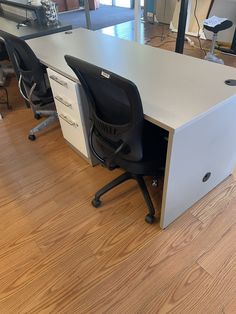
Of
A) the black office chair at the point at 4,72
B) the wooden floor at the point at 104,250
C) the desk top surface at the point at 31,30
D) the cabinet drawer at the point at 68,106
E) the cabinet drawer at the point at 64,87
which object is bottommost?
the wooden floor at the point at 104,250

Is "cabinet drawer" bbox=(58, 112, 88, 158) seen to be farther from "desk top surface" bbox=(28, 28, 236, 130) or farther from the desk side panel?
the desk side panel

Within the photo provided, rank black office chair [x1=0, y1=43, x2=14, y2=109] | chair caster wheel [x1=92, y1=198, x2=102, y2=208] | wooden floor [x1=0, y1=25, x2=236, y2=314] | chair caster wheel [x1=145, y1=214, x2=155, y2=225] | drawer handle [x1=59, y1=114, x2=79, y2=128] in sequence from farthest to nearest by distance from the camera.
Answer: black office chair [x1=0, y1=43, x2=14, y2=109] → drawer handle [x1=59, y1=114, x2=79, y2=128] → chair caster wheel [x1=92, y1=198, x2=102, y2=208] → chair caster wheel [x1=145, y1=214, x2=155, y2=225] → wooden floor [x1=0, y1=25, x2=236, y2=314]

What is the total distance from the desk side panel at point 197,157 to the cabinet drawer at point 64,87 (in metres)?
0.78

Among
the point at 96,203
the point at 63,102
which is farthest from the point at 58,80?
the point at 96,203

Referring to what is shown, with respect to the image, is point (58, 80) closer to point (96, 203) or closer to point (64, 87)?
point (64, 87)

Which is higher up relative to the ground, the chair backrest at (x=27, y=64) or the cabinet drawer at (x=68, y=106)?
the chair backrest at (x=27, y=64)

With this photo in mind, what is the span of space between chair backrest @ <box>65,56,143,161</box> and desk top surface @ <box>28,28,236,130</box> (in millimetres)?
91

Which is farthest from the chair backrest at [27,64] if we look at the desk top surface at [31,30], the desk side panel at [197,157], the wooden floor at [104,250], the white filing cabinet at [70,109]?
the desk side panel at [197,157]

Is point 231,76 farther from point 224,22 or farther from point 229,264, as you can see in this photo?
point 224,22

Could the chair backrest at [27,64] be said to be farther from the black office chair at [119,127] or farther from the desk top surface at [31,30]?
the black office chair at [119,127]

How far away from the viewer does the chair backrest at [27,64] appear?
1.68 metres

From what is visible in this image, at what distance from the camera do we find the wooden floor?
3.89ft

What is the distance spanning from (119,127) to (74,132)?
2.53 ft

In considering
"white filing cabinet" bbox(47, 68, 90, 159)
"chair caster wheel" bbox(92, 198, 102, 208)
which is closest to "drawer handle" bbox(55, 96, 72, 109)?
"white filing cabinet" bbox(47, 68, 90, 159)
